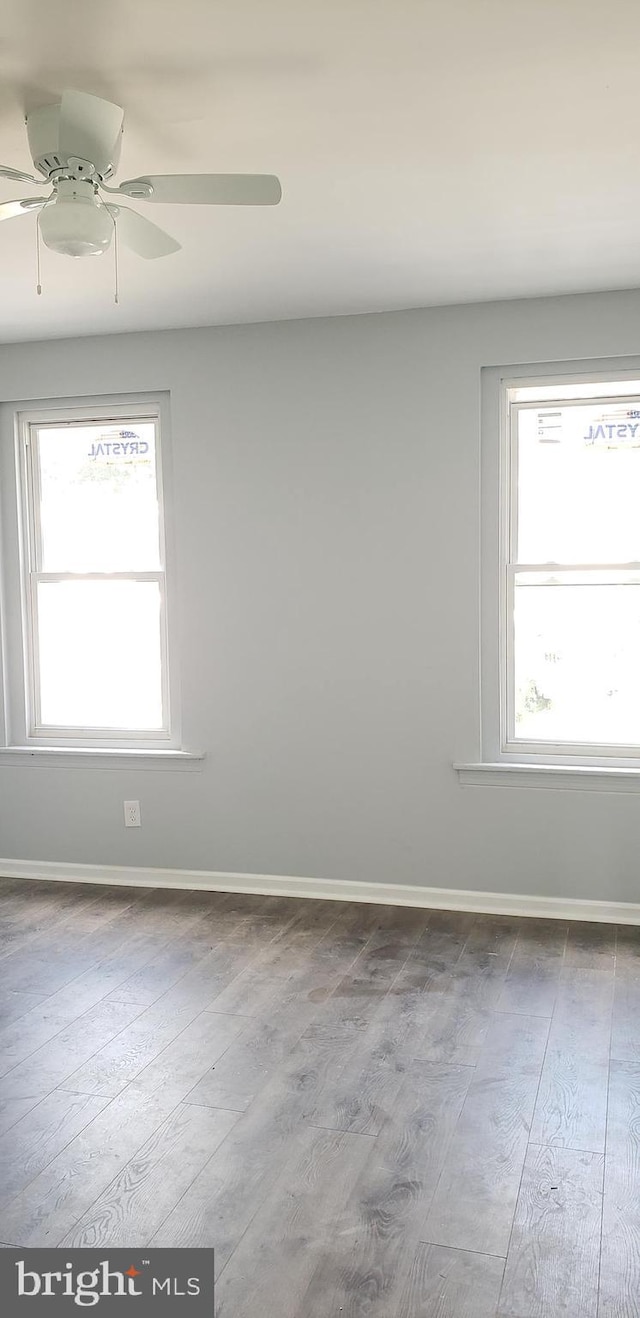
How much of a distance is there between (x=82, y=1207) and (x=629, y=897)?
8.37ft

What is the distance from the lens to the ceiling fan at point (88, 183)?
87.0 inches

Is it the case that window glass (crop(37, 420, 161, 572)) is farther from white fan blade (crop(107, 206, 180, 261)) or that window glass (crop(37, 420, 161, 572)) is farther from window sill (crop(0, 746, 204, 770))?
white fan blade (crop(107, 206, 180, 261))

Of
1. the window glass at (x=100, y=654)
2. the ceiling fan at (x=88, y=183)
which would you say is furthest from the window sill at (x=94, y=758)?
the ceiling fan at (x=88, y=183)

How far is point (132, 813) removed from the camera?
4660mm

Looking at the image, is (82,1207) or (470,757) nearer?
(82,1207)

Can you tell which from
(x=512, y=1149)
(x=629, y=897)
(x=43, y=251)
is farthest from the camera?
(x=629, y=897)

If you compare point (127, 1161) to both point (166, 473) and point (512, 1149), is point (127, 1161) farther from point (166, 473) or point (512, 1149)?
point (166, 473)

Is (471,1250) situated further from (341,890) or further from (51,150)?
(51,150)

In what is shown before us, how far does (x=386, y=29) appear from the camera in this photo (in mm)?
2035

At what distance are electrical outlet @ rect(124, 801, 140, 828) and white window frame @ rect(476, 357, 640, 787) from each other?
1.51m

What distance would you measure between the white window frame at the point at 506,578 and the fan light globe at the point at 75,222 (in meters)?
2.17

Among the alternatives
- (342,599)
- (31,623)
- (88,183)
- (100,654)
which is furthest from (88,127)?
(31,623)

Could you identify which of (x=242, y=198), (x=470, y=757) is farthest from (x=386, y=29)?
(x=470, y=757)

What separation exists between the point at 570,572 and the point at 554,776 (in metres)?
0.84
